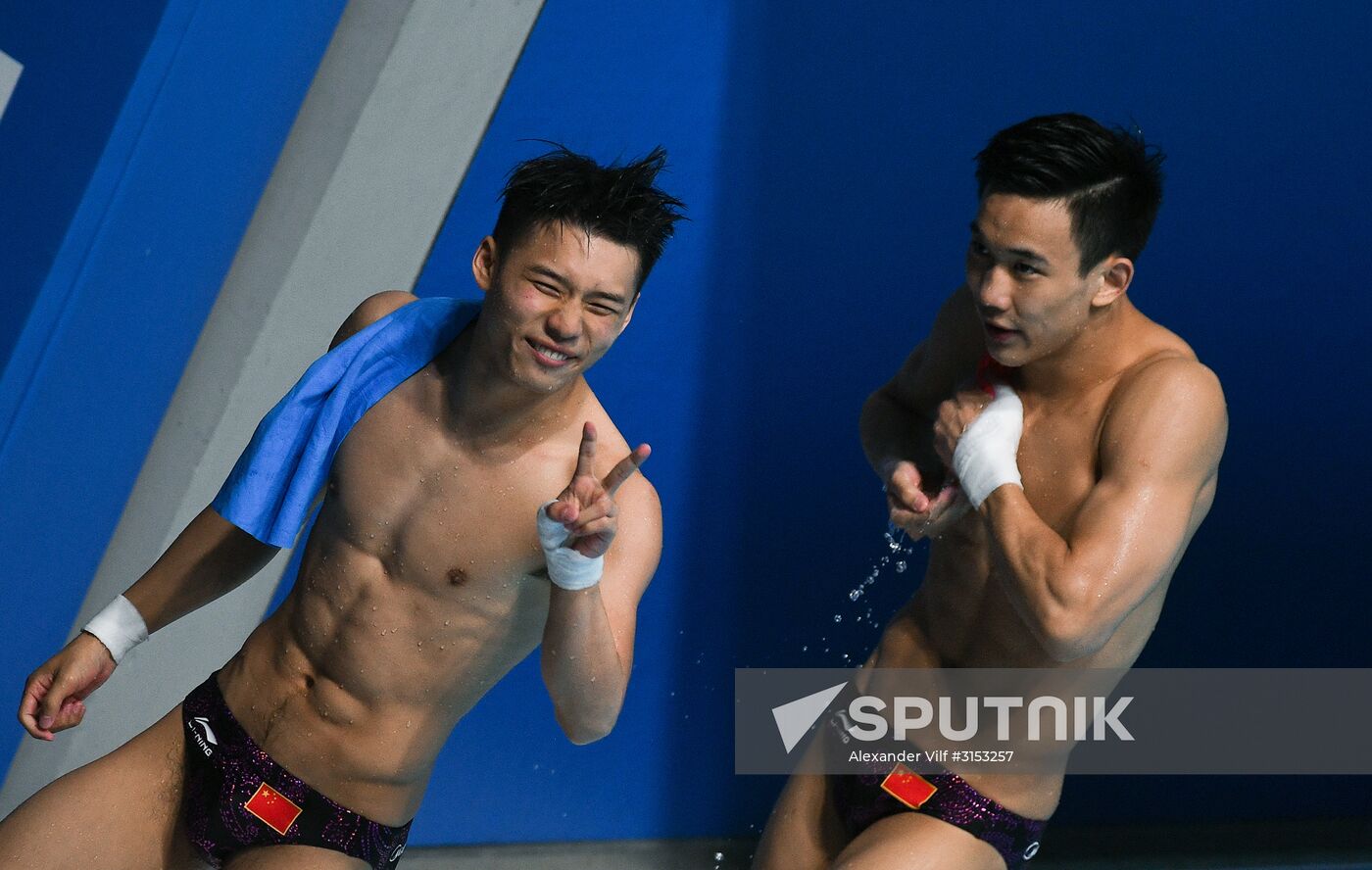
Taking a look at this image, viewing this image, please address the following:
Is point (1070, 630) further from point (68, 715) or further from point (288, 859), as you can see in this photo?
point (68, 715)

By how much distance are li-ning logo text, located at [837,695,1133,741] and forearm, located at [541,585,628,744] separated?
596 mm

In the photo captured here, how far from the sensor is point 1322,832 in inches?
163

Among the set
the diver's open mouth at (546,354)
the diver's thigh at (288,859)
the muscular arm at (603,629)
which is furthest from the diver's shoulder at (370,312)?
the diver's thigh at (288,859)

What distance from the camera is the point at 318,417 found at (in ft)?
7.50

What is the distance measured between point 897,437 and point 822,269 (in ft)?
3.29

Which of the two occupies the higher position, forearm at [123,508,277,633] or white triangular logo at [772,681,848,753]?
forearm at [123,508,277,633]

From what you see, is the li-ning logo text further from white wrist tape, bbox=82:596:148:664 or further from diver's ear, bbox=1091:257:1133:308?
white wrist tape, bbox=82:596:148:664

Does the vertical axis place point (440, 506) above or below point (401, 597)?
above

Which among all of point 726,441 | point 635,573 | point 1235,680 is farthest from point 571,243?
point 1235,680

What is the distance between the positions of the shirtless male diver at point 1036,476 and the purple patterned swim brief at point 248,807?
0.71 metres

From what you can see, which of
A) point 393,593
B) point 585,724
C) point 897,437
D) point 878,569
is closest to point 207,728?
point 393,593

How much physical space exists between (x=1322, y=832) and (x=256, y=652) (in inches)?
123

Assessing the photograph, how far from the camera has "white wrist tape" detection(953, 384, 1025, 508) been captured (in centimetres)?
222

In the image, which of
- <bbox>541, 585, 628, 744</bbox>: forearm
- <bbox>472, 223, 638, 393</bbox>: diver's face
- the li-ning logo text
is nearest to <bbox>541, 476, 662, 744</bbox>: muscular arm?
<bbox>541, 585, 628, 744</bbox>: forearm
